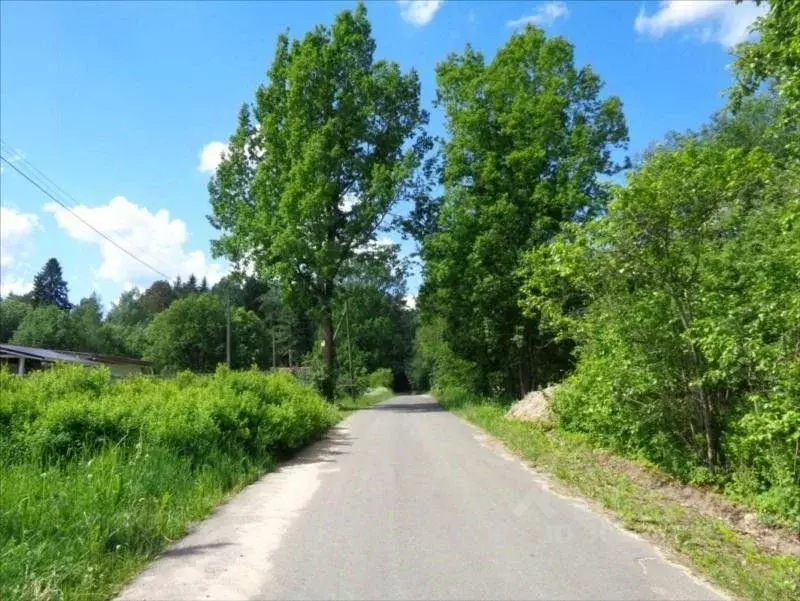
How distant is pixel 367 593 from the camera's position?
5457 mm

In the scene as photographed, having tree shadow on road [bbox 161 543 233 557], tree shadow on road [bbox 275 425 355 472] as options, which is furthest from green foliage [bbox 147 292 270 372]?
tree shadow on road [bbox 161 543 233 557]

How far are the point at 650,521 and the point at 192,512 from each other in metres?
5.40

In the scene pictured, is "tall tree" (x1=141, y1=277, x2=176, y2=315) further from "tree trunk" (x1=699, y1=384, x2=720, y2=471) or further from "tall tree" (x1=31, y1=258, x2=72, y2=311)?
"tree trunk" (x1=699, y1=384, x2=720, y2=471)

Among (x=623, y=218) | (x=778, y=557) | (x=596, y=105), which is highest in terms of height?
(x=596, y=105)

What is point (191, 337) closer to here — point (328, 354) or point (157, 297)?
point (328, 354)

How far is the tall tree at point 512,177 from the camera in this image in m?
28.0

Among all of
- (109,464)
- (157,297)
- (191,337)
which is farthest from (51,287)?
(109,464)

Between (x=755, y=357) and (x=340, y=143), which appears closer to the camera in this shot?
(x=755, y=357)

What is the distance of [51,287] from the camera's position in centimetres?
10450

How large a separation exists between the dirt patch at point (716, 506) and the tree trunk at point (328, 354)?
24.2m

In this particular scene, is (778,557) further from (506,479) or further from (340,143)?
(340,143)

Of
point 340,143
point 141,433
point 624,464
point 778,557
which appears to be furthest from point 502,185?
point 778,557

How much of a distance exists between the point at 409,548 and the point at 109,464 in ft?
14.3

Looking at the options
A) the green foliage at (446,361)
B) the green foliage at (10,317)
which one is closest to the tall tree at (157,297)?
the green foliage at (10,317)
